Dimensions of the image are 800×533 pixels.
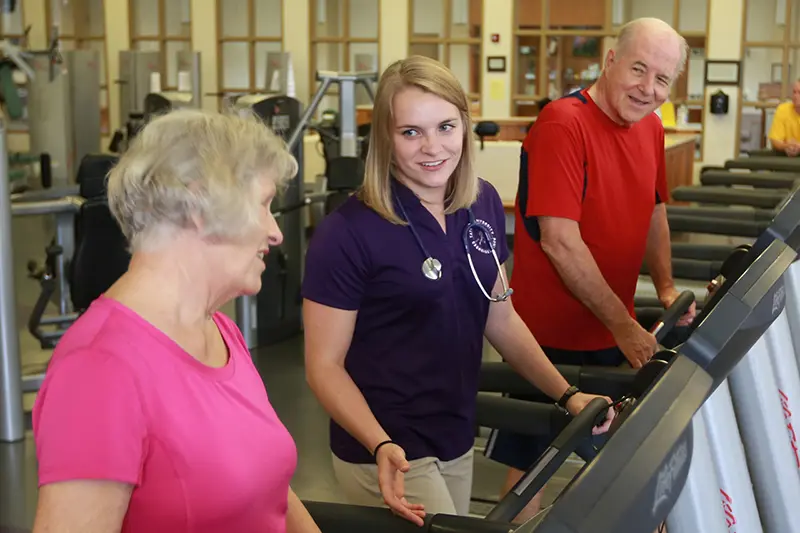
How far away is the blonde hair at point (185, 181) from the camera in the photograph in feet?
4.04

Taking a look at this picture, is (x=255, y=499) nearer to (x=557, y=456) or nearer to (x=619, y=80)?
(x=557, y=456)

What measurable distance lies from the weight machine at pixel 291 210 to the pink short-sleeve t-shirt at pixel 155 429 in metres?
4.49

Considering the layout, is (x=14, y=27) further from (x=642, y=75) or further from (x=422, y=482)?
(x=422, y=482)

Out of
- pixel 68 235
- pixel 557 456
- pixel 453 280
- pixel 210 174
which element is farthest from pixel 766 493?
pixel 68 235

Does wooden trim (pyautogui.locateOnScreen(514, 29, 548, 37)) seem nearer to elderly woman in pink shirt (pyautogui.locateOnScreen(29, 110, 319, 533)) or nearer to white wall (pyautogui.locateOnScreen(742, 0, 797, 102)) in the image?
white wall (pyautogui.locateOnScreen(742, 0, 797, 102))

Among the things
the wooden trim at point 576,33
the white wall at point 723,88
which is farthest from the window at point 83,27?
the white wall at point 723,88

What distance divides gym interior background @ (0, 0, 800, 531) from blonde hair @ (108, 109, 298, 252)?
9.53m

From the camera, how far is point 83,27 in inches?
615

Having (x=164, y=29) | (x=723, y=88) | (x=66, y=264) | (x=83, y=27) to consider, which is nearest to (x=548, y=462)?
(x=66, y=264)

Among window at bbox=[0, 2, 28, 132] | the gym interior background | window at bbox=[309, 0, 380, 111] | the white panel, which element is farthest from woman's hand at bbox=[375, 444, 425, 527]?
window at bbox=[0, 2, 28, 132]

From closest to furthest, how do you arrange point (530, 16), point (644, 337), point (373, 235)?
1. point (373, 235)
2. point (644, 337)
3. point (530, 16)

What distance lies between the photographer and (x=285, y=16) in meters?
14.3

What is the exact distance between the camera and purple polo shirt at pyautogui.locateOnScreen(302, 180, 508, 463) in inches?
77.8

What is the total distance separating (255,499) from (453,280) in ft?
2.73
